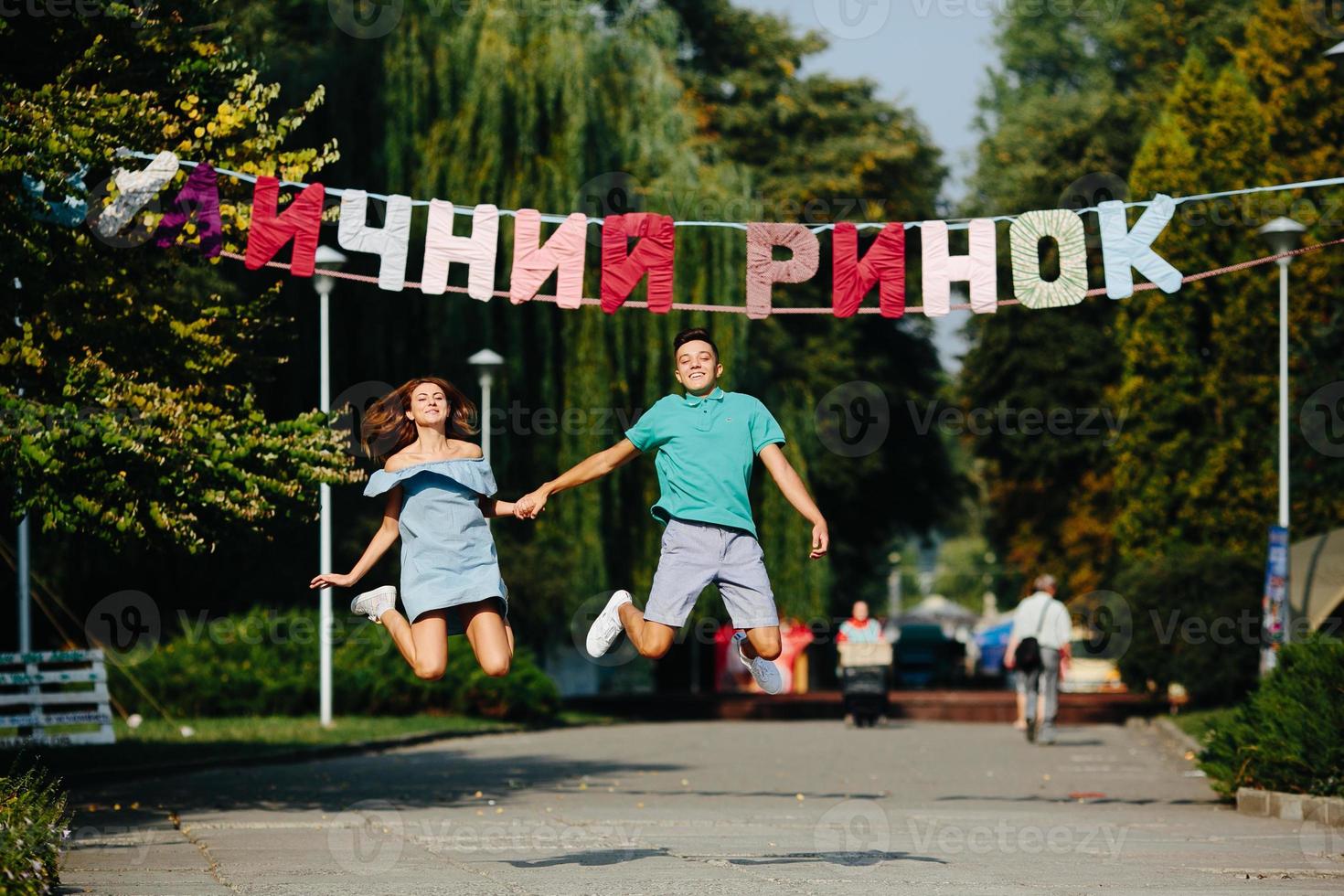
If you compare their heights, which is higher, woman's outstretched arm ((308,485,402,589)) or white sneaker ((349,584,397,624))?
woman's outstretched arm ((308,485,402,589))

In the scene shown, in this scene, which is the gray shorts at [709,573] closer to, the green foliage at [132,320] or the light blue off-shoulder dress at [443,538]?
the light blue off-shoulder dress at [443,538]

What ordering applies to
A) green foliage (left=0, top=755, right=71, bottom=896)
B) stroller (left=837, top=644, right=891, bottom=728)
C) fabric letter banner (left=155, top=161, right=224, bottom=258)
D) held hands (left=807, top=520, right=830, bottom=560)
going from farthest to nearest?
stroller (left=837, top=644, right=891, bottom=728), fabric letter banner (left=155, top=161, right=224, bottom=258), held hands (left=807, top=520, right=830, bottom=560), green foliage (left=0, top=755, right=71, bottom=896)

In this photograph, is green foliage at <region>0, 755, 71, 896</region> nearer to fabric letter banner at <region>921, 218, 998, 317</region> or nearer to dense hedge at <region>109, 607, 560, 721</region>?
fabric letter banner at <region>921, 218, 998, 317</region>

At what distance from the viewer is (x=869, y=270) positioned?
13953mm

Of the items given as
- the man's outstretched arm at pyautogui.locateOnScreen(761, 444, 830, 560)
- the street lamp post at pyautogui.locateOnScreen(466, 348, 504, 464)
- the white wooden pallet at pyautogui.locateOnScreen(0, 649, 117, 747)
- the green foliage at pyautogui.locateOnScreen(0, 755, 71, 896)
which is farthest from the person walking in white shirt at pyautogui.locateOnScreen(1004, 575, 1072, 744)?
the green foliage at pyautogui.locateOnScreen(0, 755, 71, 896)

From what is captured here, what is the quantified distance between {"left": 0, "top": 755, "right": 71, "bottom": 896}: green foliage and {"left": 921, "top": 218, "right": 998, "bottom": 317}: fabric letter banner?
264 inches

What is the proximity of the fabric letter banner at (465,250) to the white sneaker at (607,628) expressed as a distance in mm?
3975

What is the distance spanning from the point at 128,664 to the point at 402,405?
1936 centimetres

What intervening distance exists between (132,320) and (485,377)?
1539cm

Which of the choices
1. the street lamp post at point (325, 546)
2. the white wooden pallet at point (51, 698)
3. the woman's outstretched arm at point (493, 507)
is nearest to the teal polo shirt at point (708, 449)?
the woman's outstretched arm at point (493, 507)

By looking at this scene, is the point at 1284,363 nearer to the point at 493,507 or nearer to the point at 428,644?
the point at 493,507

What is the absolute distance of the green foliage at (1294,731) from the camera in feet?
46.9

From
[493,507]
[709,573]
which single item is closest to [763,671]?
[709,573]

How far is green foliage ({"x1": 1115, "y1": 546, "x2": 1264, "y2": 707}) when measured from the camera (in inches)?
1160
